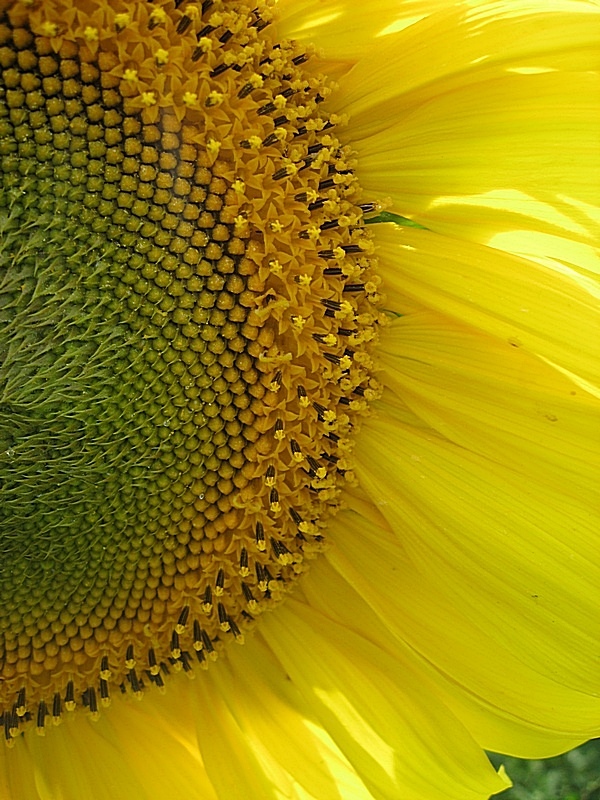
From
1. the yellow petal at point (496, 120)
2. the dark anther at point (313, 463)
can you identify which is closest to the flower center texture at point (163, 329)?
the dark anther at point (313, 463)

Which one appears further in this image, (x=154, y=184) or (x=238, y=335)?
(x=238, y=335)

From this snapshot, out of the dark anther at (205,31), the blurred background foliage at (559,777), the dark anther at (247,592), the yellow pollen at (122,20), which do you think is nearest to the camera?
the yellow pollen at (122,20)

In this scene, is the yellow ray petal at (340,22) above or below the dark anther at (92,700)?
above

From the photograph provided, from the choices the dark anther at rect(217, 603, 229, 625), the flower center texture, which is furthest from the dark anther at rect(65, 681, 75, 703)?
the dark anther at rect(217, 603, 229, 625)

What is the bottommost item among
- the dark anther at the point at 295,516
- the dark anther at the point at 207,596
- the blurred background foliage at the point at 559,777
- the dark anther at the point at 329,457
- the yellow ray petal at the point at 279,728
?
the blurred background foliage at the point at 559,777

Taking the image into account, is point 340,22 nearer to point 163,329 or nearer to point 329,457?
point 163,329

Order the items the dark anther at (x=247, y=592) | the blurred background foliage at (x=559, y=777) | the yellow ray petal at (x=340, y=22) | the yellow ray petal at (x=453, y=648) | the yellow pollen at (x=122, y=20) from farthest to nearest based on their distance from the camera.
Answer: the blurred background foliage at (x=559, y=777) → the dark anther at (x=247, y=592) → the yellow ray petal at (x=453, y=648) → the yellow ray petal at (x=340, y=22) → the yellow pollen at (x=122, y=20)

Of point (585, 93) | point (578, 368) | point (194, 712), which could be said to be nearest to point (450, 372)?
point (578, 368)

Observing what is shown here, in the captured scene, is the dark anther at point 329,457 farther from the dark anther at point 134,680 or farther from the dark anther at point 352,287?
the dark anther at point 134,680

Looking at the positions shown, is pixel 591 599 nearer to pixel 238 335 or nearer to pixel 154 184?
pixel 238 335
